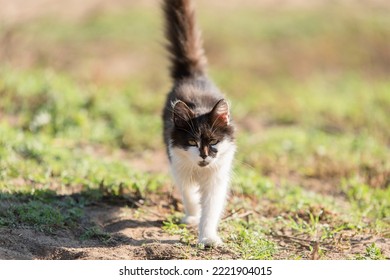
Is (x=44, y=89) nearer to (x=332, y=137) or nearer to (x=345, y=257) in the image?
(x=332, y=137)

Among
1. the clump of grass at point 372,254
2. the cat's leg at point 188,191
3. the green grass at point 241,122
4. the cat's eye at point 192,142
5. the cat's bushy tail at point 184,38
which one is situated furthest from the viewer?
the cat's bushy tail at point 184,38

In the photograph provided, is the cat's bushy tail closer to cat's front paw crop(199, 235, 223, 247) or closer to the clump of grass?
cat's front paw crop(199, 235, 223, 247)

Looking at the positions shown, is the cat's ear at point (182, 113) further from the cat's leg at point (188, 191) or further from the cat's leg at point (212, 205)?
the cat's leg at point (212, 205)

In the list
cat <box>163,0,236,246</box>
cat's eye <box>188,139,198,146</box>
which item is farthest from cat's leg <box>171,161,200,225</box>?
cat's eye <box>188,139,198,146</box>

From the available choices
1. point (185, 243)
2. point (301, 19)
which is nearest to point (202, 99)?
point (185, 243)

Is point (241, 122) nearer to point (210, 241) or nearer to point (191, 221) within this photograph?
point (191, 221)

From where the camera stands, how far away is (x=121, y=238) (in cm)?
502

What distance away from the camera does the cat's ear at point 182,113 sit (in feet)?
16.3

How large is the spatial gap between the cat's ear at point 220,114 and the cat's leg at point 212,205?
415 millimetres

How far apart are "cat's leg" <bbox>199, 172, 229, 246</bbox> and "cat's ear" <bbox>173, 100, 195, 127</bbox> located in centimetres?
48

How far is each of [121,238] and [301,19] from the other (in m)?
10.2

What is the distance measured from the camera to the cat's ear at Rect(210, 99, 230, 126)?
4.94 meters

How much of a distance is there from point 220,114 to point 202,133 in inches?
9.1

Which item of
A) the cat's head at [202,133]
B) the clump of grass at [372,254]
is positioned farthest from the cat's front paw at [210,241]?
the clump of grass at [372,254]
